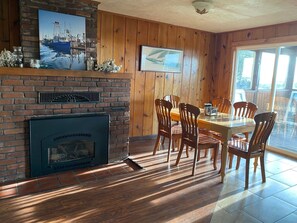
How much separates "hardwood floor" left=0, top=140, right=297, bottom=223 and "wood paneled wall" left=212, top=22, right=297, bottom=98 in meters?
2.32

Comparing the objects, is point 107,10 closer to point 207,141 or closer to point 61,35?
point 61,35

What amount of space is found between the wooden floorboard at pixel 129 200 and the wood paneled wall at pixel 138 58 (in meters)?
1.59

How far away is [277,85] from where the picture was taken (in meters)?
4.44

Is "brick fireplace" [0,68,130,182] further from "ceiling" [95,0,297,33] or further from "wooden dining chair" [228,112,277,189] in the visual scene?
"wooden dining chair" [228,112,277,189]

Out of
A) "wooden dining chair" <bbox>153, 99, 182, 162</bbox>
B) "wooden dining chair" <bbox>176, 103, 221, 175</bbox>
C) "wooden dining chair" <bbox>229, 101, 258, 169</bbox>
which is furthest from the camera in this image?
"wooden dining chair" <bbox>229, 101, 258, 169</bbox>

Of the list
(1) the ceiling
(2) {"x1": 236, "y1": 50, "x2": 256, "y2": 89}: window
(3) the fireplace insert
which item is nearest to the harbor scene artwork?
(1) the ceiling

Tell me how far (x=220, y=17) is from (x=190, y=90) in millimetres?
1720

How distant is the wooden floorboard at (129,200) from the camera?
7.39ft

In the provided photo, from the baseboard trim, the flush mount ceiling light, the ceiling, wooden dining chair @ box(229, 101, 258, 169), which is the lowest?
the baseboard trim

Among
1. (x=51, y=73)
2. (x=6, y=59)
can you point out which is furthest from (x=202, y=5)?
(x=6, y=59)

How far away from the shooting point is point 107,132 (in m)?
3.47

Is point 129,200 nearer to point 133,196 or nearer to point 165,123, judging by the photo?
point 133,196

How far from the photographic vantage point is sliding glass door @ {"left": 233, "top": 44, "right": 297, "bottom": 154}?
4277 mm

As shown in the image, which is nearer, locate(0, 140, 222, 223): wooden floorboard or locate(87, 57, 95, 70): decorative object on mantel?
locate(0, 140, 222, 223): wooden floorboard
